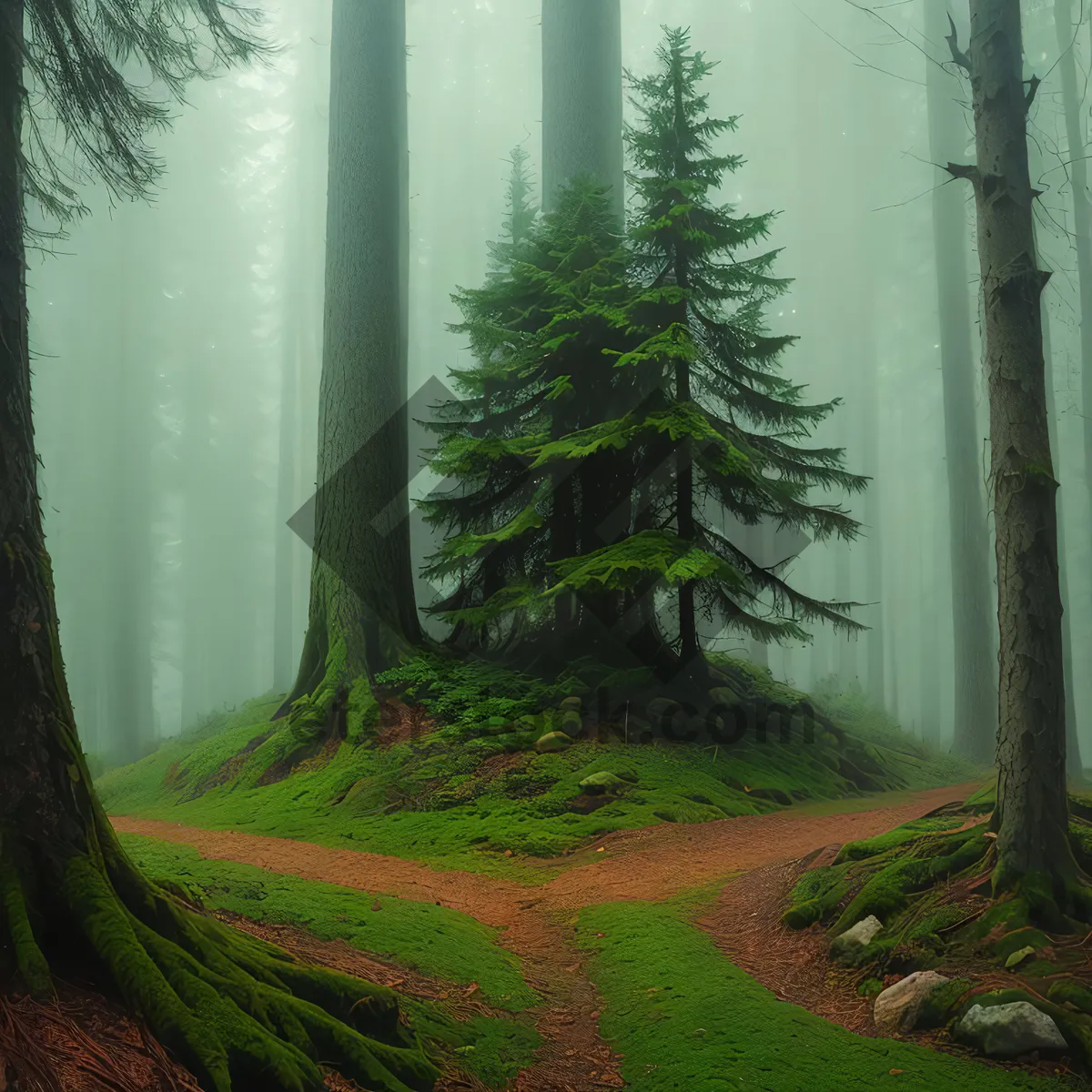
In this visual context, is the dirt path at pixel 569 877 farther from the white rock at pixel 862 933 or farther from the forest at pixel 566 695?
the white rock at pixel 862 933

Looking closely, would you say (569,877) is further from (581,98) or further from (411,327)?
(411,327)

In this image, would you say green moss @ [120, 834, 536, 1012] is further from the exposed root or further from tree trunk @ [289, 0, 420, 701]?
tree trunk @ [289, 0, 420, 701]

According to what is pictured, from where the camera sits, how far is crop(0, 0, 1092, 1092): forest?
314cm

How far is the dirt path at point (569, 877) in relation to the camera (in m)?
4.03

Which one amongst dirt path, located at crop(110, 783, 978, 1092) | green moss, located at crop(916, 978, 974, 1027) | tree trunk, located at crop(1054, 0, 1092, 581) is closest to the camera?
green moss, located at crop(916, 978, 974, 1027)

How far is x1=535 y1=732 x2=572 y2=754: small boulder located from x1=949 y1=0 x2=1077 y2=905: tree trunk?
5737mm

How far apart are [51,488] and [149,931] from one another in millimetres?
37237

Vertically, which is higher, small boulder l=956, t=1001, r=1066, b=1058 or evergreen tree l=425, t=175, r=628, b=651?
evergreen tree l=425, t=175, r=628, b=651

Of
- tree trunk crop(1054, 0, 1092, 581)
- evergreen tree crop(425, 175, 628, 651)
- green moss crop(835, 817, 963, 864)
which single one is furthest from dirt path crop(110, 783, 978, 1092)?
tree trunk crop(1054, 0, 1092, 581)

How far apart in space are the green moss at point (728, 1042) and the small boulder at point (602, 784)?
3.98m

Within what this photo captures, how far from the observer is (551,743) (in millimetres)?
10164

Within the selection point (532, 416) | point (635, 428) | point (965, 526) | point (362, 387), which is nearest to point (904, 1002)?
point (635, 428)

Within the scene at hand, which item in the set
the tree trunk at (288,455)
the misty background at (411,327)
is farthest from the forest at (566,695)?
the misty background at (411,327)

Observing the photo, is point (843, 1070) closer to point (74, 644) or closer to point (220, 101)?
point (74, 644)
